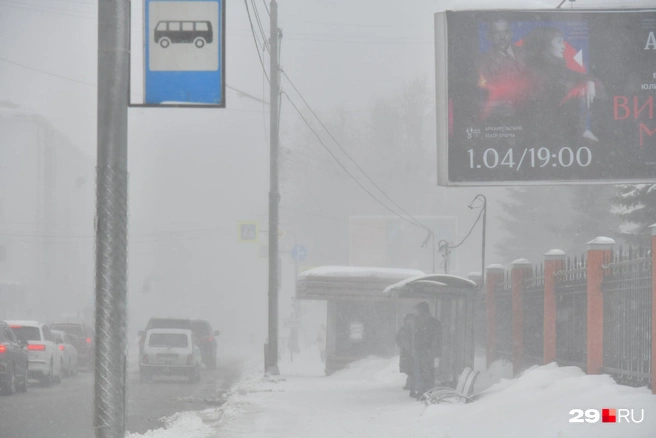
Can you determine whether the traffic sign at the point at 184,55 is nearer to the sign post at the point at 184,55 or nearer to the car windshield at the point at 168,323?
the sign post at the point at 184,55

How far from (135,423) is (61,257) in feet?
205

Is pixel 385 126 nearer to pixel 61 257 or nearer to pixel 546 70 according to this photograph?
pixel 61 257

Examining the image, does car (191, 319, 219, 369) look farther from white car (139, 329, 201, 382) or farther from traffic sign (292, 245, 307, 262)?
traffic sign (292, 245, 307, 262)

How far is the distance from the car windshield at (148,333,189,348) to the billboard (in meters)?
15.7

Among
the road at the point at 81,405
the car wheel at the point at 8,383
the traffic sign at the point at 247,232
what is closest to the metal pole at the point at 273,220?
the road at the point at 81,405

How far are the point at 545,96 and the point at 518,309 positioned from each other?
5458 mm

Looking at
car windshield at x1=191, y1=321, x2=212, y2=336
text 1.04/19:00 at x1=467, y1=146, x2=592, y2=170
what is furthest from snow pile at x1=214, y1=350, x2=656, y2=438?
car windshield at x1=191, y1=321, x2=212, y2=336

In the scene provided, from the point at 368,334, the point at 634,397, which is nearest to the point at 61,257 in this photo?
the point at 368,334

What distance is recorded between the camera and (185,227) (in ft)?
323

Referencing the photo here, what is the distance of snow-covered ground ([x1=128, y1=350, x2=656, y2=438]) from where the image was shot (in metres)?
10.1

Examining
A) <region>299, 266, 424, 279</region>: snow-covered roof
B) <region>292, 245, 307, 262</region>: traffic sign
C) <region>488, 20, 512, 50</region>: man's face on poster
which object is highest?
<region>488, 20, 512, 50</region>: man's face on poster

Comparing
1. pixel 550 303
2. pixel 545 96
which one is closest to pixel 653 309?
pixel 545 96

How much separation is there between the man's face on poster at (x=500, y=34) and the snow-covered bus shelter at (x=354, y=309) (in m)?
16.0

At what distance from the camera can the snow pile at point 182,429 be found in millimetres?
12031
